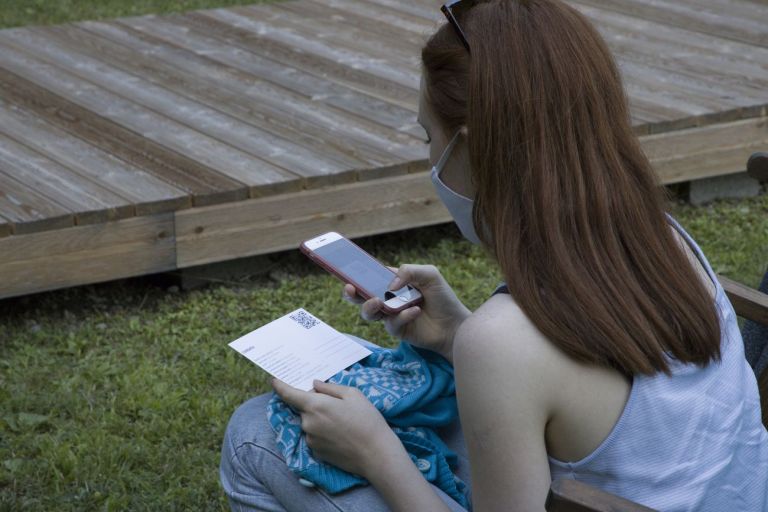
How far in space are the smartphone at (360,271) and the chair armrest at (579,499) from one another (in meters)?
0.77

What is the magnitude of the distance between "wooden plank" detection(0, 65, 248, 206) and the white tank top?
2407 millimetres

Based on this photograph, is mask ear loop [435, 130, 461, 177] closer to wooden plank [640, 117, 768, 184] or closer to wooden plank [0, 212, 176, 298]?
wooden plank [0, 212, 176, 298]

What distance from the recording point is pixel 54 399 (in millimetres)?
3400

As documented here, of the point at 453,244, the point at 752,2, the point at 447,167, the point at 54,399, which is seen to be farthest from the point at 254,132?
the point at 752,2

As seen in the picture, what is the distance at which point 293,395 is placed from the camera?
6.64 ft

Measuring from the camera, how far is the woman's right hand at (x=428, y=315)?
228 centimetres

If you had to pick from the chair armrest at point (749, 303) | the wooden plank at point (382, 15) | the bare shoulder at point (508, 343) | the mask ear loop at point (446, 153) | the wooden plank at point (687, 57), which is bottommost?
the wooden plank at point (382, 15)

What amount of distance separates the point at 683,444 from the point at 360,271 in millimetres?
860

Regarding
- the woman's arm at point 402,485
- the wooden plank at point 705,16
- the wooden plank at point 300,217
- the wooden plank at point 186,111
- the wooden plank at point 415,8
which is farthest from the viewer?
the wooden plank at point 415,8

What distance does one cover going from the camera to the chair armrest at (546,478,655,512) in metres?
1.52

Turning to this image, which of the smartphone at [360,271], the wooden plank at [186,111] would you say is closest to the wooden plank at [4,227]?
the wooden plank at [186,111]

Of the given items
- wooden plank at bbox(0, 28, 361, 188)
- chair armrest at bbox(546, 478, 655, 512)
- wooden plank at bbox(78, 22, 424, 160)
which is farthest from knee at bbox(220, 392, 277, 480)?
wooden plank at bbox(78, 22, 424, 160)

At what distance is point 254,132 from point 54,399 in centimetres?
154

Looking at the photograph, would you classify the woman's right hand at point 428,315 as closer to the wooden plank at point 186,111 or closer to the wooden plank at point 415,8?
the wooden plank at point 186,111
